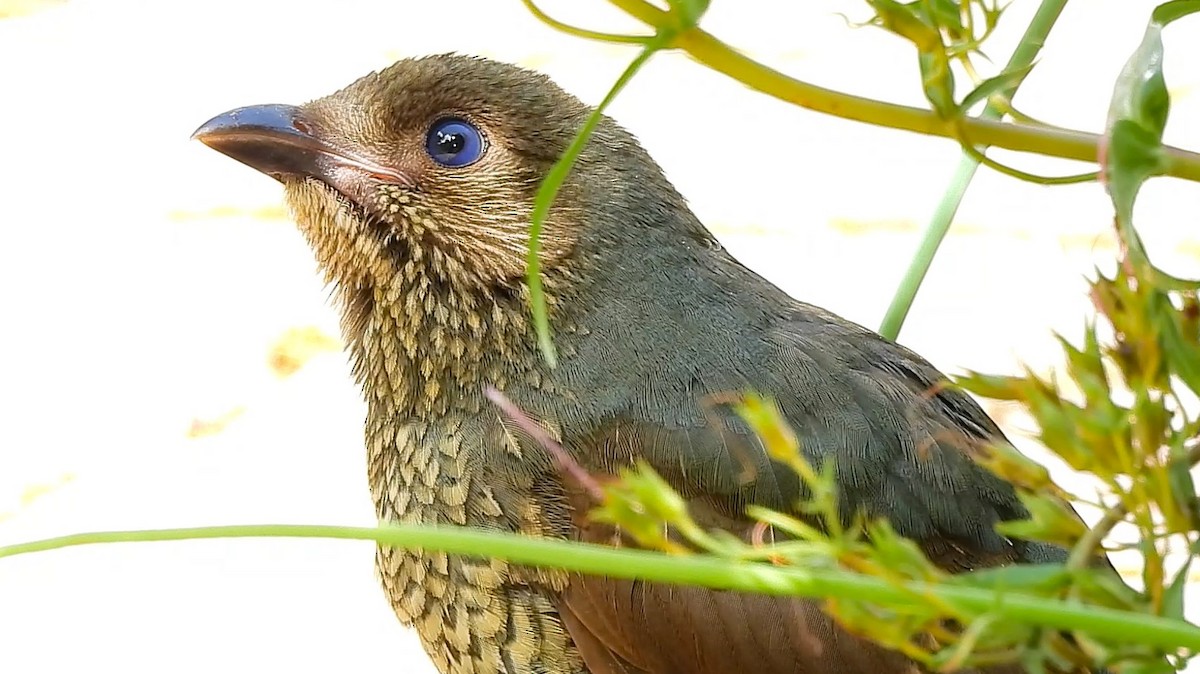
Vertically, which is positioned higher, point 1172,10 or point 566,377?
point 1172,10

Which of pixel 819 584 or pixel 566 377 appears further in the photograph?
pixel 566 377

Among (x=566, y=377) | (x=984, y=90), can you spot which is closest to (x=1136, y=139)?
(x=984, y=90)

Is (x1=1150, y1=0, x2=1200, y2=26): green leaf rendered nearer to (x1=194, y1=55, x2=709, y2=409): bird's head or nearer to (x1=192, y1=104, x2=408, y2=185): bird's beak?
(x1=194, y1=55, x2=709, y2=409): bird's head

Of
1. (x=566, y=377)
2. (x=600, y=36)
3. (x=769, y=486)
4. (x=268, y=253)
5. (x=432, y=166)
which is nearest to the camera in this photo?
(x=600, y=36)

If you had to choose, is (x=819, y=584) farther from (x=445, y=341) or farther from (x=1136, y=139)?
(x=445, y=341)

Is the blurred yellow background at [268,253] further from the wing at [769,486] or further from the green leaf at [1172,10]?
the green leaf at [1172,10]

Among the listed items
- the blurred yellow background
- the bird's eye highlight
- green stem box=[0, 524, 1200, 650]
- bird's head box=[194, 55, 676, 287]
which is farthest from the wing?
the blurred yellow background

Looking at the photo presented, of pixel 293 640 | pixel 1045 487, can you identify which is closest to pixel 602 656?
pixel 1045 487
